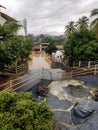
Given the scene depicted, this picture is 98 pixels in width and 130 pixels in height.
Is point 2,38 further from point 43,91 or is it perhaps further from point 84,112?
point 84,112

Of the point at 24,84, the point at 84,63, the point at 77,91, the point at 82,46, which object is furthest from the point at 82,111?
the point at 82,46

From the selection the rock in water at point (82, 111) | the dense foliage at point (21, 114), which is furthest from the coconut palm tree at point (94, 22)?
the dense foliage at point (21, 114)

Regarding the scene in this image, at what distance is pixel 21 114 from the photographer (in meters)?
8.84

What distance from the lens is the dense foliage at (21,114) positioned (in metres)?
8.67

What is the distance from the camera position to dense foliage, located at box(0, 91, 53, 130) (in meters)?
8.67

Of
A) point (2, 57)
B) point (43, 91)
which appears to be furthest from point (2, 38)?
point (43, 91)

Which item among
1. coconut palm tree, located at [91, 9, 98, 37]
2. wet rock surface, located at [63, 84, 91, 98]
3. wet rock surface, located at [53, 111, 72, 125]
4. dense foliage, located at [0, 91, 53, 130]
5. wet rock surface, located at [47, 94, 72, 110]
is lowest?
wet rock surface, located at [53, 111, 72, 125]

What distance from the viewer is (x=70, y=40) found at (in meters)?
25.5

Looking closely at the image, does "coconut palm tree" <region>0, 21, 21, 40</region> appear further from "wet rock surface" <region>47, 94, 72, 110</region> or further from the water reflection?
the water reflection

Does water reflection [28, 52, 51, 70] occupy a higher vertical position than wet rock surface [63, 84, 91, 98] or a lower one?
lower

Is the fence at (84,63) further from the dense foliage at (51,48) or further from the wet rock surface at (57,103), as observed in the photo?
the dense foliage at (51,48)

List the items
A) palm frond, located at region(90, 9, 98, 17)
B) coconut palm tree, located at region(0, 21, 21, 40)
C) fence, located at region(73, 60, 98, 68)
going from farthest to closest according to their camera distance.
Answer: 1. palm frond, located at region(90, 9, 98, 17)
2. fence, located at region(73, 60, 98, 68)
3. coconut palm tree, located at region(0, 21, 21, 40)

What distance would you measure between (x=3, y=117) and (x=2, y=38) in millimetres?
10124

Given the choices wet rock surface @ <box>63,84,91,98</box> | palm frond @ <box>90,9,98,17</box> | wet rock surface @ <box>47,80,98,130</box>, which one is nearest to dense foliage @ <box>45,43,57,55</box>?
palm frond @ <box>90,9,98,17</box>
